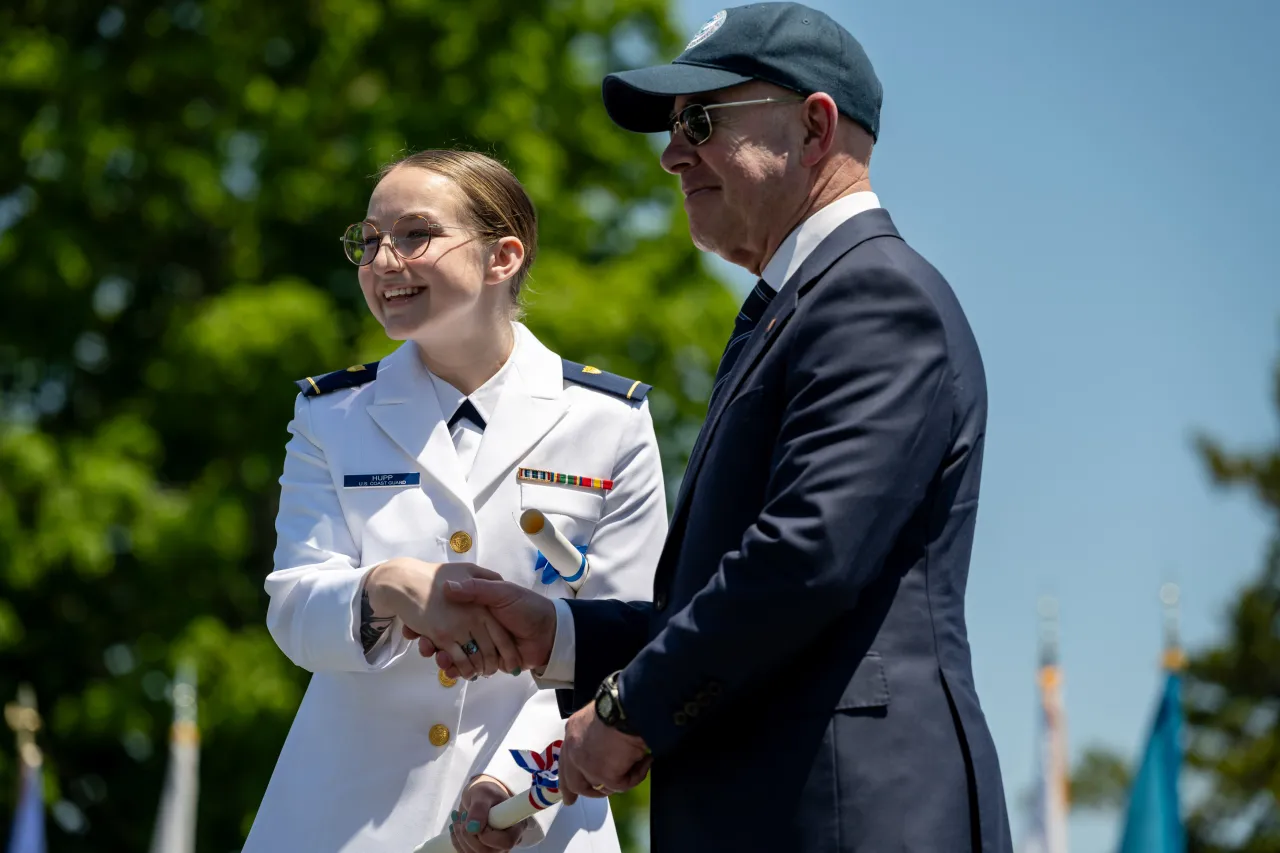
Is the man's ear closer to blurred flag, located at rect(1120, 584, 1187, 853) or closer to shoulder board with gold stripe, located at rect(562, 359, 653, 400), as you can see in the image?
shoulder board with gold stripe, located at rect(562, 359, 653, 400)

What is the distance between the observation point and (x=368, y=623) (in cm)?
381

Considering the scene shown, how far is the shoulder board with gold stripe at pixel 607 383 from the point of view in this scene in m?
4.33

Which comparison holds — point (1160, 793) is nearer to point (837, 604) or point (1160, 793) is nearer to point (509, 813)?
point (509, 813)

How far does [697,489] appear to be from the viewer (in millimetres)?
3420

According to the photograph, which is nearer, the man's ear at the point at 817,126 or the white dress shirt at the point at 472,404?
the man's ear at the point at 817,126

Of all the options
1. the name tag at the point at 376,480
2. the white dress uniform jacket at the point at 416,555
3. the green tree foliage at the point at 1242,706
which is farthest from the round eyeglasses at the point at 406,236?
the green tree foliage at the point at 1242,706

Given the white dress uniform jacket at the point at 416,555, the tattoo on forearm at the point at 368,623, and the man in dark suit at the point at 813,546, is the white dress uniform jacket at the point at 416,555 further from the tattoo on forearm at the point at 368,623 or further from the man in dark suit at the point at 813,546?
the man in dark suit at the point at 813,546

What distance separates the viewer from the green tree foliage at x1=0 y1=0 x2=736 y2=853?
14.3 meters

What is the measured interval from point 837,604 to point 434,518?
1243 millimetres

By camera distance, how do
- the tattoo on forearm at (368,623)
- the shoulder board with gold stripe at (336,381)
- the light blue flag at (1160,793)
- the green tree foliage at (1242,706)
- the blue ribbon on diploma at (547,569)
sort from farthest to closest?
the green tree foliage at (1242,706) < the light blue flag at (1160,793) < the shoulder board with gold stripe at (336,381) < the blue ribbon on diploma at (547,569) < the tattoo on forearm at (368,623)

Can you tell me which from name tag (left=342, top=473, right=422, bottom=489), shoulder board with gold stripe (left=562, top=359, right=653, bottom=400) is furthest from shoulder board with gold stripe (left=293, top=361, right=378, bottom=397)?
shoulder board with gold stripe (left=562, top=359, right=653, bottom=400)

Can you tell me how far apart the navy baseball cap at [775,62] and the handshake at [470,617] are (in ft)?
3.31

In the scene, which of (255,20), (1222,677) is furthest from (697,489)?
(1222,677)

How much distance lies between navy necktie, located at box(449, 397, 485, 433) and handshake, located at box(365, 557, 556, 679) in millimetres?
519
